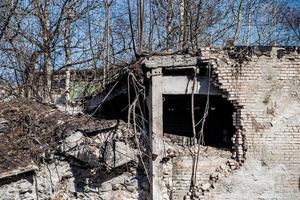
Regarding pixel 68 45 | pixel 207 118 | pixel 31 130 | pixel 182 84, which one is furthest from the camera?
pixel 68 45

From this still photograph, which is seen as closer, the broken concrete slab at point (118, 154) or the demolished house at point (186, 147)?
the demolished house at point (186, 147)

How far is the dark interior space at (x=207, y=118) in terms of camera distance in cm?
827

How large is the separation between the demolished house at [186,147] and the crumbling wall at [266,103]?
0.06ft

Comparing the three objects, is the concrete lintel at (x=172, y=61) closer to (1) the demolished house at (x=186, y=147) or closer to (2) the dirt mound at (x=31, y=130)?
(1) the demolished house at (x=186, y=147)

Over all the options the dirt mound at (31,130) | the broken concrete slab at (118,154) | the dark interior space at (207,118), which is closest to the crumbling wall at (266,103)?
the dark interior space at (207,118)

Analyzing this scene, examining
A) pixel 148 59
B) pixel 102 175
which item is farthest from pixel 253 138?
pixel 102 175

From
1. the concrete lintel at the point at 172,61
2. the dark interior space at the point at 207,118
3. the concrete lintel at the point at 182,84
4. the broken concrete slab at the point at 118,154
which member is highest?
the concrete lintel at the point at 172,61

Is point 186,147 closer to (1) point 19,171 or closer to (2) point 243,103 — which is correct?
(2) point 243,103

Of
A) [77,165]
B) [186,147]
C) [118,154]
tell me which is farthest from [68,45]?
[186,147]

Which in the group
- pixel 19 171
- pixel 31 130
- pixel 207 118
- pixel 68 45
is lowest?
pixel 19 171

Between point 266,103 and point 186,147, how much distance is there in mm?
1568

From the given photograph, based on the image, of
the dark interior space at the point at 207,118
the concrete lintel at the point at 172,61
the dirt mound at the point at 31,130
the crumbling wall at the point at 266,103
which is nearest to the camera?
the crumbling wall at the point at 266,103

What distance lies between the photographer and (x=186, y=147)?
748cm

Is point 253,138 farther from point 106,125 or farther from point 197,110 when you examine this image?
point 106,125
